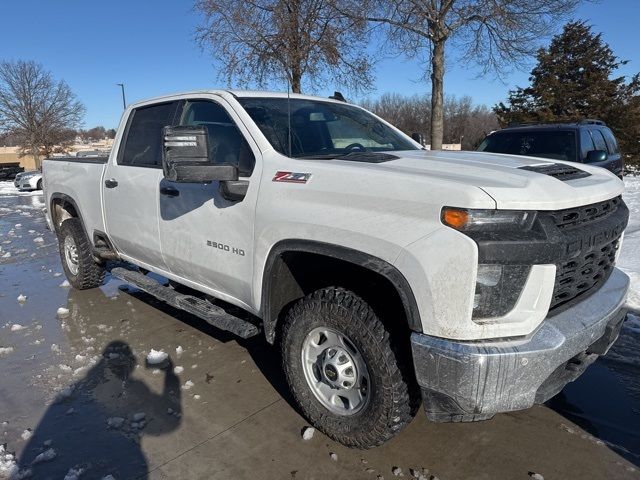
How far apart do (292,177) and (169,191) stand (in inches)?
50.8

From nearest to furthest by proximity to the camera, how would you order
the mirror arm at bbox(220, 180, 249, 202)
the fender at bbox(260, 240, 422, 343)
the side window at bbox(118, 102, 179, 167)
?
the fender at bbox(260, 240, 422, 343) → the mirror arm at bbox(220, 180, 249, 202) → the side window at bbox(118, 102, 179, 167)

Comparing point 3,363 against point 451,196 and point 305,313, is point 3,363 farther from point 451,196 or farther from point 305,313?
point 451,196

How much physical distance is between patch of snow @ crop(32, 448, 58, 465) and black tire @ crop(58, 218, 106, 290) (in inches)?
114

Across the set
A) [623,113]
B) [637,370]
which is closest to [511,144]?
[637,370]

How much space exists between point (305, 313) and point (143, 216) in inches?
75.8

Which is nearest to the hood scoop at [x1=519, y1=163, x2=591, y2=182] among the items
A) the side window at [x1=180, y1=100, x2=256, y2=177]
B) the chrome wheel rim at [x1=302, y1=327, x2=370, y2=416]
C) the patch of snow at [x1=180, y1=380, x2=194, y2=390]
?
the chrome wheel rim at [x1=302, y1=327, x2=370, y2=416]

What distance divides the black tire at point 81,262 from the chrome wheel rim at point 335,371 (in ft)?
11.4

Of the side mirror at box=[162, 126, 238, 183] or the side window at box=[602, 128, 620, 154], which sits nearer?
the side mirror at box=[162, 126, 238, 183]

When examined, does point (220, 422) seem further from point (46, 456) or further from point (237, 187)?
point (237, 187)

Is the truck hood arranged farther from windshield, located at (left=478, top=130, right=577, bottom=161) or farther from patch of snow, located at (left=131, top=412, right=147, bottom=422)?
windshield, located at (left=478, top=130, right=577, bottom=161)

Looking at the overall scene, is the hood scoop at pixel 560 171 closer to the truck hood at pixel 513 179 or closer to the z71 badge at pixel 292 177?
the truck hood at pixel 513 179

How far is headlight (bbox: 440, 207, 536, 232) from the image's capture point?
209 centimetres

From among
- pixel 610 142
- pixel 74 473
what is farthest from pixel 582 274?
pixel 610 142

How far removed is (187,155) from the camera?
2.75 meters
